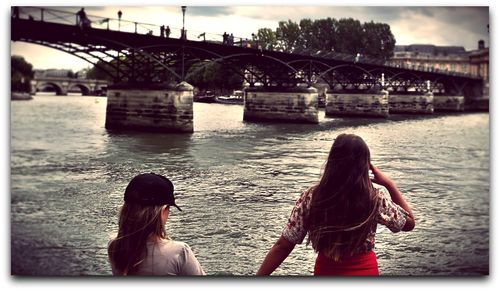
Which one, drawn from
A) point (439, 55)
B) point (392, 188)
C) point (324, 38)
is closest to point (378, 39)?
point (439, 55)

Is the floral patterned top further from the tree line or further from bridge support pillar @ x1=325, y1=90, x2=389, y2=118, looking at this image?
bridge support pillar @ x1=325, y1=90, x2=389, y2=118

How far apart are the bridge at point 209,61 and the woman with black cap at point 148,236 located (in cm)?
403

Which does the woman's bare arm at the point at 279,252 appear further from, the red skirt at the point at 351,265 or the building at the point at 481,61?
the building at the point at 481,61

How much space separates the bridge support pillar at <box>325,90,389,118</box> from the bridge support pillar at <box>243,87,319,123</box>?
1138 mm

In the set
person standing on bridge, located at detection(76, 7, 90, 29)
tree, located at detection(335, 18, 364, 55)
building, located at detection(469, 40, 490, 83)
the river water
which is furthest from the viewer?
tree, located at detection(335, 18, 364, 55)

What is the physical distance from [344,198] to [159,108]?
17750 mm

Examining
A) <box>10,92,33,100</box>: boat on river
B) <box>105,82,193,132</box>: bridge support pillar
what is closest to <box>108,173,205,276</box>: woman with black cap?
<box>10,92,33,100</box>: boat on river

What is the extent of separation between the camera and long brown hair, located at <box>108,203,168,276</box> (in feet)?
8.39

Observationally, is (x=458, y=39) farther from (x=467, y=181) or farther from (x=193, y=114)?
(x=193, y=114)

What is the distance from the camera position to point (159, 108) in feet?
65.6

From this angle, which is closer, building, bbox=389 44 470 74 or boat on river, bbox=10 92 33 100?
boat on river, bbox=10 92 33 100

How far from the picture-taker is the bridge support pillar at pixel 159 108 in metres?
19.0

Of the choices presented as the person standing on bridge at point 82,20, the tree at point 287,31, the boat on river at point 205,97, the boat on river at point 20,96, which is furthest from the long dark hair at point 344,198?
the boat on river at point 205,97

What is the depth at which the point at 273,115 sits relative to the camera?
2914 cm
